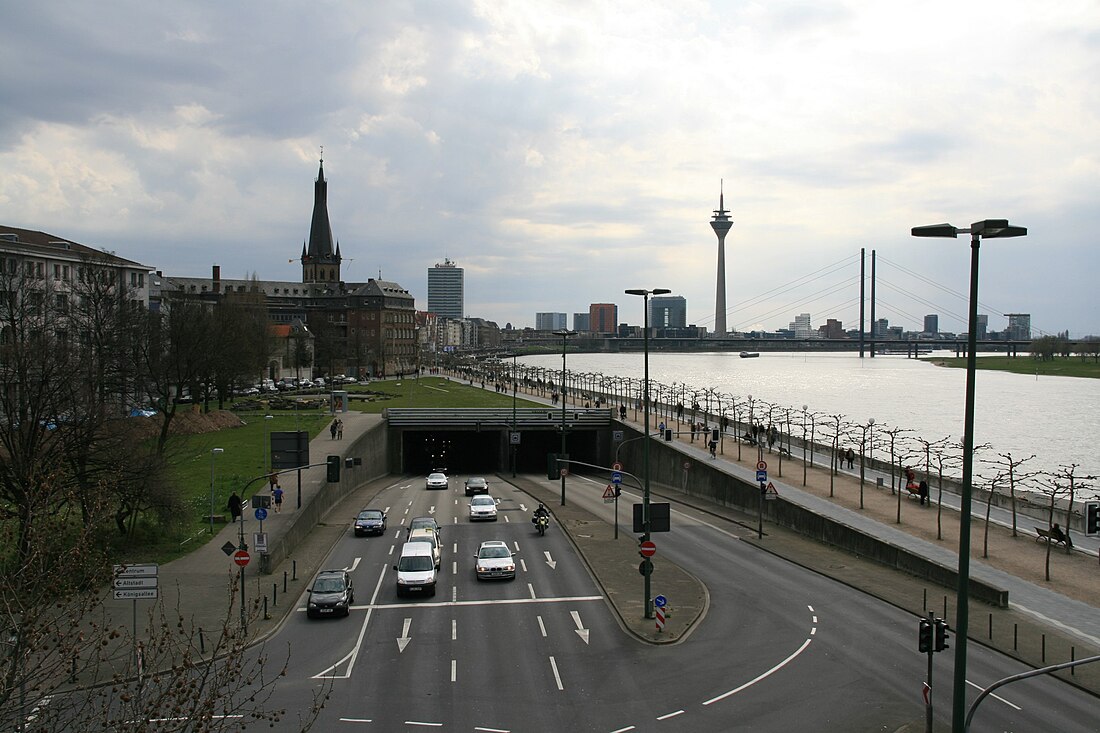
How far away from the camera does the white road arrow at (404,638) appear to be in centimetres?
2302

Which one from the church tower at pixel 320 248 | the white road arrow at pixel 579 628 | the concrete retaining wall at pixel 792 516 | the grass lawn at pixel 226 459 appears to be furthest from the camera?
the church tower at pixel 320 248

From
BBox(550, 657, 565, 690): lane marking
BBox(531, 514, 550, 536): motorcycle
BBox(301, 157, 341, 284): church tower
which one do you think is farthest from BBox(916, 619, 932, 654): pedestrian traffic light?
BBox(301, 157, 341, 284): church tower

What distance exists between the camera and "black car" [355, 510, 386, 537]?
39.3 m

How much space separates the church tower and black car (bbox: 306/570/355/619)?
6767 inches

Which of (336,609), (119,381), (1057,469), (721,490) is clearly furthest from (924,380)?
(336,609)

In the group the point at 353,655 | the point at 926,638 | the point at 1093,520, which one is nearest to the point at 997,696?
the point at 926,638

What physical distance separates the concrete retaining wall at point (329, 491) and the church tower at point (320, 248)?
128 m

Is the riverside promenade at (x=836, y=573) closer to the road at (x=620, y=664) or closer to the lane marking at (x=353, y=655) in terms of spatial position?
the road at (x=620, y=664)

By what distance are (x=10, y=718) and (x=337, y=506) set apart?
130 feet

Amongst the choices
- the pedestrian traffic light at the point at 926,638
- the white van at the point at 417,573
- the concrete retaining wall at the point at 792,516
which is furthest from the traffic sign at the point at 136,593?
the concrete retaining wall at the point at 792,516

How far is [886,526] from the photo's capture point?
36.0 m

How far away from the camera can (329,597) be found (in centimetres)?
2589

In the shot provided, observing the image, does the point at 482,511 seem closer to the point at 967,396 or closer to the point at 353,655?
the point at 353,655

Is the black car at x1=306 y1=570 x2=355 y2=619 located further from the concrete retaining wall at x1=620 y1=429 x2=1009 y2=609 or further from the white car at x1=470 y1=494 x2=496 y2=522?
the concrete retaining wall at x1=620 y1=429 x2=1009 y2=609
